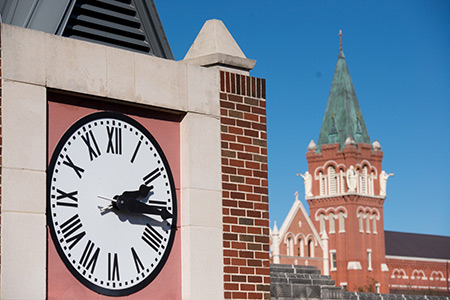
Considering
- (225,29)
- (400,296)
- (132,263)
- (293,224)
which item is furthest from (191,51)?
(293,224)

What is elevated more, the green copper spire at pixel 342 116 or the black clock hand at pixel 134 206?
the green copper spire at pixel 342 116

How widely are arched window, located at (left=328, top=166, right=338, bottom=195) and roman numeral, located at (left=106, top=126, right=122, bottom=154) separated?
87.2 m

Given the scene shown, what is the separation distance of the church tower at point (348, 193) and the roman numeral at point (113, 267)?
83.6 m

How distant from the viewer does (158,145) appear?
6059 mm

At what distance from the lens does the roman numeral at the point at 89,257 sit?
18.0ft

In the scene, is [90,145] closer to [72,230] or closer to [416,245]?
[72,230]

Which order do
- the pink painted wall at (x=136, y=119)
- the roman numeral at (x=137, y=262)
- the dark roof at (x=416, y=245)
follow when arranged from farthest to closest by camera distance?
the dark roof at (x=416, y=245), the roman numeral at (x=137, y=262), the pink painted wall at (x=136, y=119)

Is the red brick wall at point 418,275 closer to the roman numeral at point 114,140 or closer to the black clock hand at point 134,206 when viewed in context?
the black clock hand at point 134,206

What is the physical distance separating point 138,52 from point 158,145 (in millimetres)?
891

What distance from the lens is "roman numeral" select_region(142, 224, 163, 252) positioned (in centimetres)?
586

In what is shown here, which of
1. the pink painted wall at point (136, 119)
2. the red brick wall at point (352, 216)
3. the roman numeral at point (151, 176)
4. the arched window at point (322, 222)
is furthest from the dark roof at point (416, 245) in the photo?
the roman numeral at point (151, 176)

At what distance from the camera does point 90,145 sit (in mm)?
5660

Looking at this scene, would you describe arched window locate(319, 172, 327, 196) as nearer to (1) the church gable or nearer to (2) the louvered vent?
(1) the church gable

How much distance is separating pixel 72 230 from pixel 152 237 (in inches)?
25.6
